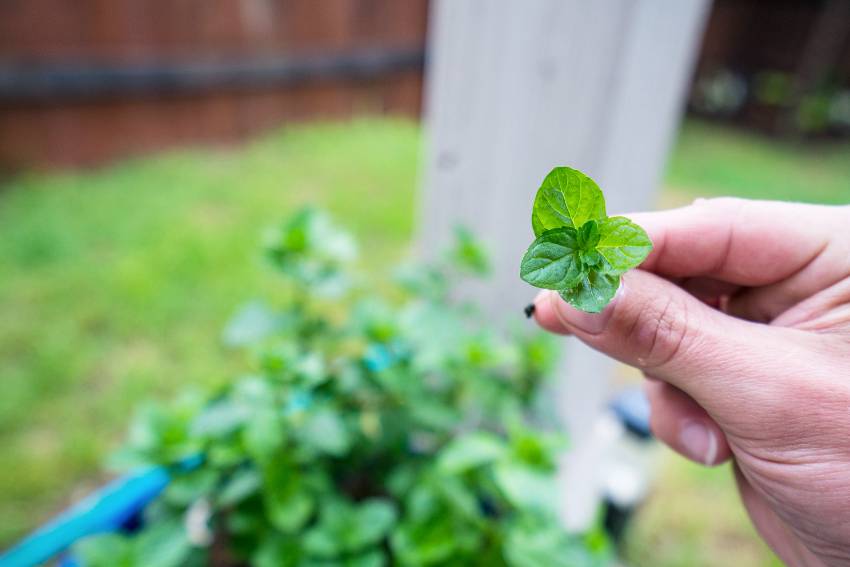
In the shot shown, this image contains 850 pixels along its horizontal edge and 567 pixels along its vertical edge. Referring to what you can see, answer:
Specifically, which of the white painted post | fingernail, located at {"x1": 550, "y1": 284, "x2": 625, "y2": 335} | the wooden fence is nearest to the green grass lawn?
the wooden fence

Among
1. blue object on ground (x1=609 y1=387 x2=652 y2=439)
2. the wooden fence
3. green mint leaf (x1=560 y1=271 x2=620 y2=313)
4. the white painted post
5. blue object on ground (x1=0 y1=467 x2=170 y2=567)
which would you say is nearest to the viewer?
green mint leaf (x1=560 y1=271 x2=620 y2=313)

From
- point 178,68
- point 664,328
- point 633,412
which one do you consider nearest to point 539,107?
point 664,328

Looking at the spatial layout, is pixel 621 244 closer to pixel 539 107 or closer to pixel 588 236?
pixel 588 236

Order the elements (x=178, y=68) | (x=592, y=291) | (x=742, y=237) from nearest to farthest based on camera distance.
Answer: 1. (x=592, y=291)
2. (x=742, y=237)
3. (x=178, y=68)

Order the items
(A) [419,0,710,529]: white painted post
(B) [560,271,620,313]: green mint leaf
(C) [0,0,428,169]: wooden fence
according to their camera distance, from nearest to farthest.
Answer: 1. (B) [560,271,620,313]: green mint leaf
2. (A) [419,0,710,529]: white painted post
3. (C) [0,0,428,169]: wooden fence

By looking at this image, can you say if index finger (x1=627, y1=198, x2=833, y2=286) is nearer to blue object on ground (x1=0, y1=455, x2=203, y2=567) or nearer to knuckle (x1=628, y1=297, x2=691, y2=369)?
knuckle (x1=628, y1=297, x2=691, y2=369)

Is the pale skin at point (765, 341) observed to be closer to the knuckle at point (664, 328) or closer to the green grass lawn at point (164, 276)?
the knuckle at point (664, 328)

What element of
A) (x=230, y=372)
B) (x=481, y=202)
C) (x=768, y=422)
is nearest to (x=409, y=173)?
(x=230, y=372)

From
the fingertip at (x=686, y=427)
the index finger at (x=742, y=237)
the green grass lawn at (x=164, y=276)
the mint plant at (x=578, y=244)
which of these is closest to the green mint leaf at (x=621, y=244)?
the mint plant at (x=578, y=244)
